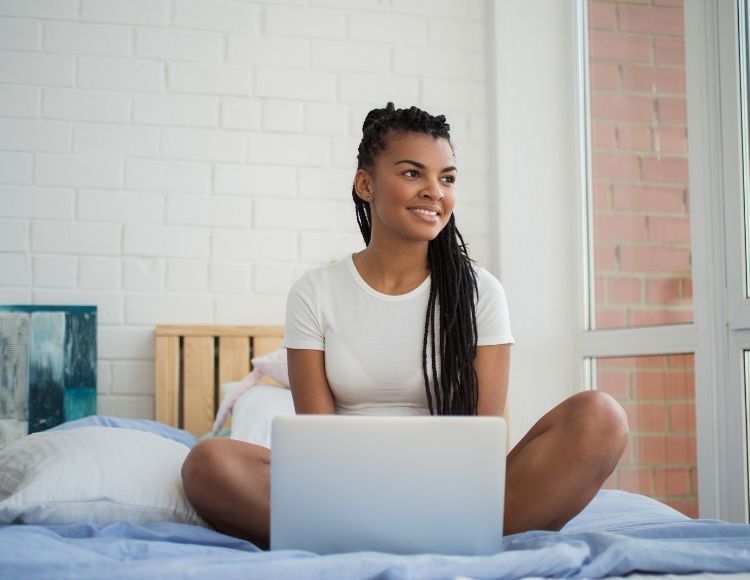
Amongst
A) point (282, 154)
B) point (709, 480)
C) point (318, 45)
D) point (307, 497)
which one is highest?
point (318, 45)

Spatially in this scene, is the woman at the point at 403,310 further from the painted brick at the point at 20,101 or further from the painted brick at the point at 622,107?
the painted brick at the point at 20,101

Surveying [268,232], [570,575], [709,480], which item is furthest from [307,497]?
[268,232]

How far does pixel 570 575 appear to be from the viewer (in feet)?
3.65

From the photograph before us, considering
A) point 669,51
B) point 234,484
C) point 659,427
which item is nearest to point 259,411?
point 234,484

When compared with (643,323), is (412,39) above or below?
above

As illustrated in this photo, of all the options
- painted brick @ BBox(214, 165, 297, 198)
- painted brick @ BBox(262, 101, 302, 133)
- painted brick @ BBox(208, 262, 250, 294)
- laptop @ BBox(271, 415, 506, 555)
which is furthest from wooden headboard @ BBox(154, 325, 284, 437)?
laptop @ BBox(271, 415, 506, 555)

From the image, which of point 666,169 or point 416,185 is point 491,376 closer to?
point 416,185

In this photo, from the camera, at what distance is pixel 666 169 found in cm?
244

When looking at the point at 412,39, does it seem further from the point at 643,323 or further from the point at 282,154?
the point at 643,323

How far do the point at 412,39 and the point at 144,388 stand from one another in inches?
58.1

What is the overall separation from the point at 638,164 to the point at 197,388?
1491 mm

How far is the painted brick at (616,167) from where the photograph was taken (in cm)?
266

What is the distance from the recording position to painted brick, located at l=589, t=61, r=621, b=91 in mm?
2802

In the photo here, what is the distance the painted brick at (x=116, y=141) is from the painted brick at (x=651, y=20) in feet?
4.94
